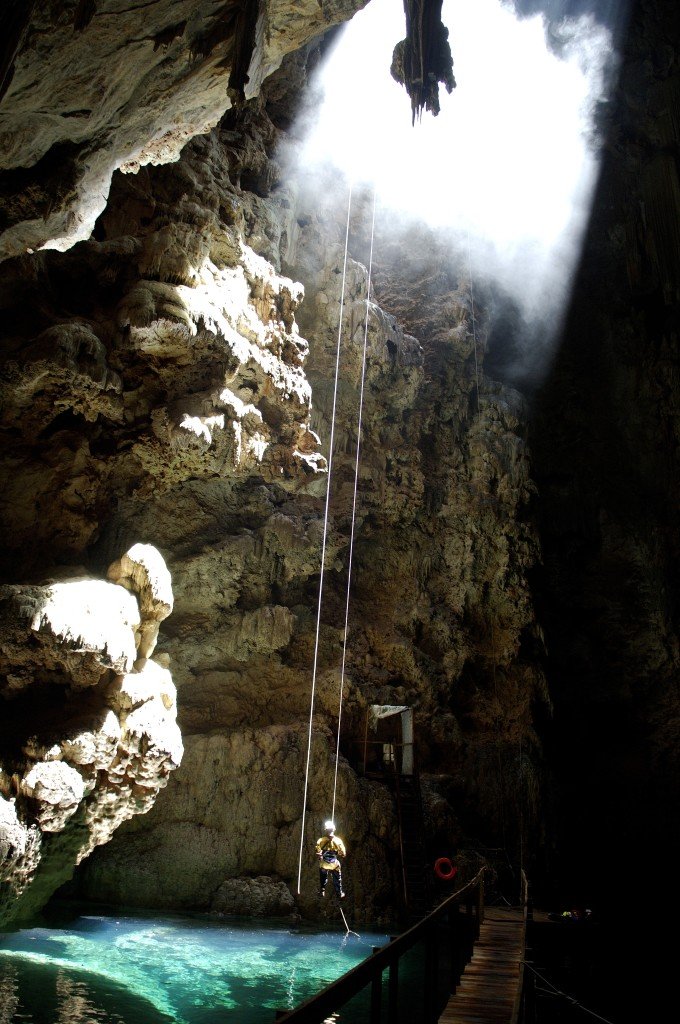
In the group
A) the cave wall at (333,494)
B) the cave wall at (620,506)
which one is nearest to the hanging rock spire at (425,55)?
the cave wall at (333,494)

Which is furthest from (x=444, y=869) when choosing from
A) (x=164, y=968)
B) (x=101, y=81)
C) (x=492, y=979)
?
(x=101, y=81)

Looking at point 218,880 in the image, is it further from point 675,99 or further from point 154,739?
point 675,99

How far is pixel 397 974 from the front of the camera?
4.72 m

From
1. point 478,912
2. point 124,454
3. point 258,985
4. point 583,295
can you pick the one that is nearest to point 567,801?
point 478,912

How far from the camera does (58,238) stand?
5.75 m

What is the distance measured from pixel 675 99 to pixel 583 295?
4791 millimetres

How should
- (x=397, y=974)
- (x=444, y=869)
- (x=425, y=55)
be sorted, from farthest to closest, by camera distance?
1. (x=444, y=869)
2. (x=425, y=55)
3. (x=397, y=974)

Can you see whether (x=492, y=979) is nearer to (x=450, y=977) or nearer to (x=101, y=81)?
(x=450, y=977)

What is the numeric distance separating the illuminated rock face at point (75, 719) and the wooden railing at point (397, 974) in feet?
12.2

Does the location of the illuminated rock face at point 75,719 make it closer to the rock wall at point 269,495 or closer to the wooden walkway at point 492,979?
the rock wall at point 269,495

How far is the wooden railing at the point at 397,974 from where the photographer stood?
8.20 feet

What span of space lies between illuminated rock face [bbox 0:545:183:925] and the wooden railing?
3.73 meters

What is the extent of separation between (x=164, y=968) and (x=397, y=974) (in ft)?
14.7

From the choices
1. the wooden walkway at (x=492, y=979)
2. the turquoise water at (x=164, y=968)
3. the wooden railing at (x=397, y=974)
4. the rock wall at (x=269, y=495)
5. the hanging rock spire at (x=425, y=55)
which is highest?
the hanging rock spire at (x=425, y=55)
